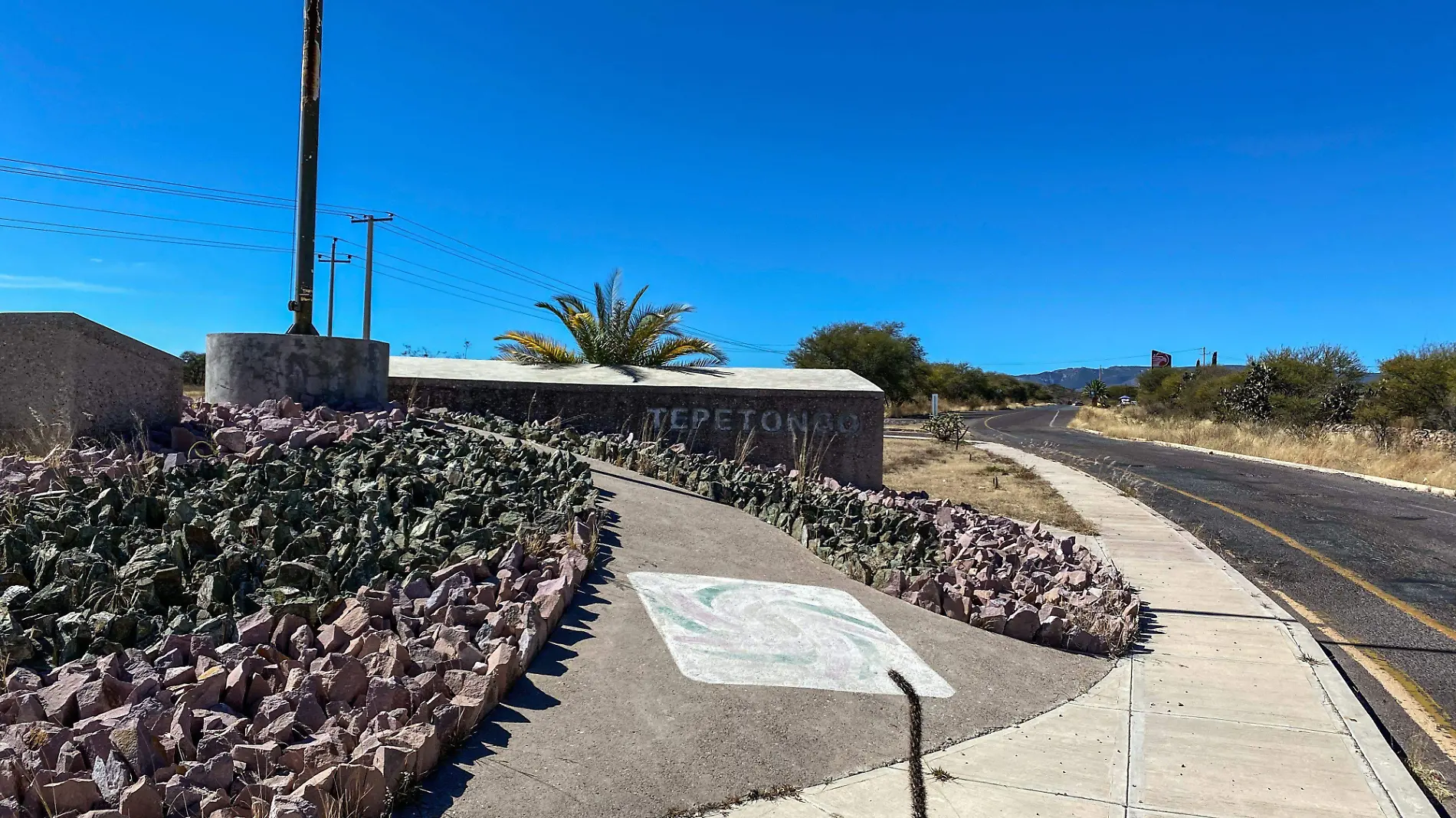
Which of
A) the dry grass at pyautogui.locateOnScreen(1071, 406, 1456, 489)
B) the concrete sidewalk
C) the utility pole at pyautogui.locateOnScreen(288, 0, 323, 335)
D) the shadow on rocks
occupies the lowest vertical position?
the concrete sidewalk

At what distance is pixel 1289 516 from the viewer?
12.9 m

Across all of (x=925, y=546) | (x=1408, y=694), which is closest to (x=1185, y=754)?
(x=1408, y=694)

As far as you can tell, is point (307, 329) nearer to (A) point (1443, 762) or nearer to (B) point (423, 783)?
(B) point (423, 783)

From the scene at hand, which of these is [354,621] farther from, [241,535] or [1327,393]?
[1327,393]

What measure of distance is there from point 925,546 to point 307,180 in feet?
24.4

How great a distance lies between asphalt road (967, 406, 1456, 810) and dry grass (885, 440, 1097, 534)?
5.32 feet

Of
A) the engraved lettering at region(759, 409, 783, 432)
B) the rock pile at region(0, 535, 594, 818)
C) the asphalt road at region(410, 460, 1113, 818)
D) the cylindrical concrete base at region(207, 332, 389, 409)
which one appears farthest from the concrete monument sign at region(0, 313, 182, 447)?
the engraved lettering at region(759, 409, 783, 432)

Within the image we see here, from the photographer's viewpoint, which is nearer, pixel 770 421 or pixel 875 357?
pixel 770 421

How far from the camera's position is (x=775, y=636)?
204 inches

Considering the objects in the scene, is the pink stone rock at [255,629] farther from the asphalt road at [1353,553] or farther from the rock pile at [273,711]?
the asphalt road at [1353,553]

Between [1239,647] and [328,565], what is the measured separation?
575cm

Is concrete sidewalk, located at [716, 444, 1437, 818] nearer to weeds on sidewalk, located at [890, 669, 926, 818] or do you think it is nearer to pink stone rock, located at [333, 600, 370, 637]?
weeds on sidewalk, located at [890, 669, 926, 818]

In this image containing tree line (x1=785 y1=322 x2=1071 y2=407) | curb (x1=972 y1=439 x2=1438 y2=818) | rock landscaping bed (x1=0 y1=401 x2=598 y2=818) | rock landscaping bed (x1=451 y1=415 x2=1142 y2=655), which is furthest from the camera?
tree line (x1=785 y1=322 x2=1071 y2=407)

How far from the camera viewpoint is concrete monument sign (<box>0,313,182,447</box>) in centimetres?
678
